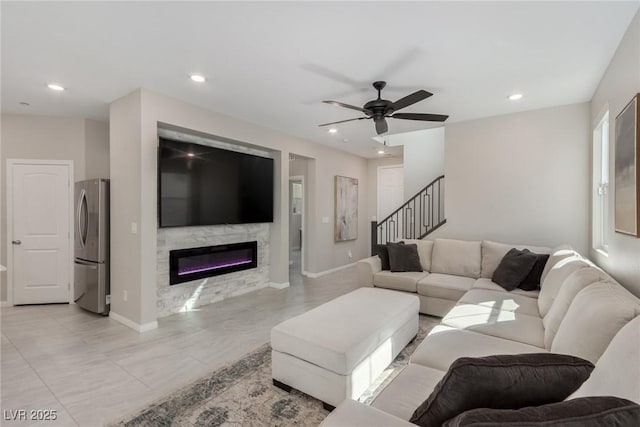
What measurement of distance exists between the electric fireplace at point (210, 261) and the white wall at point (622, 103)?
4313 millimetres

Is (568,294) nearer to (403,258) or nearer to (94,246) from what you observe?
(403,258)

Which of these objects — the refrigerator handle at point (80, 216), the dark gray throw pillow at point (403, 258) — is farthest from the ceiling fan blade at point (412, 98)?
the refrigerator handle at point (80, 216)

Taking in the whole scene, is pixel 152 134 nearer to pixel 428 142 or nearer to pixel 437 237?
pixel 437 237

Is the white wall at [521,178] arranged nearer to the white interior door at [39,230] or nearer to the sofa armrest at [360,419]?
the sofa armrest at [360,419]

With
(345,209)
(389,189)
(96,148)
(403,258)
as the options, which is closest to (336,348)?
(403,258)

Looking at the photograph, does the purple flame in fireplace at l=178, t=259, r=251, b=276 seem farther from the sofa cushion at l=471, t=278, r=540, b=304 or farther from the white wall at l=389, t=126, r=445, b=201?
the white wall at l=389, t=126, r=445, b=201

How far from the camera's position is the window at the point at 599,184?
3.25m

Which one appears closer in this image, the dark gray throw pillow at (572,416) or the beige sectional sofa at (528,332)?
the dark gray throw pillow at (572,416)

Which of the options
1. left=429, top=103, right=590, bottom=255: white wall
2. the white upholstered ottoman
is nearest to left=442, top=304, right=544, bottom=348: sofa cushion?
the white upholstered ottoman

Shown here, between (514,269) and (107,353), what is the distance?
13.9 feet

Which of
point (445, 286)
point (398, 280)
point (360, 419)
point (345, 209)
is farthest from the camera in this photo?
point (345, 209)

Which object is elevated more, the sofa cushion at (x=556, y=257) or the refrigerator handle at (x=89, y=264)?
the sofa cushion at (x=556, y=257)

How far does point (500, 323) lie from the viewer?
2287mm

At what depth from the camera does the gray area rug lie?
1.88 metres
